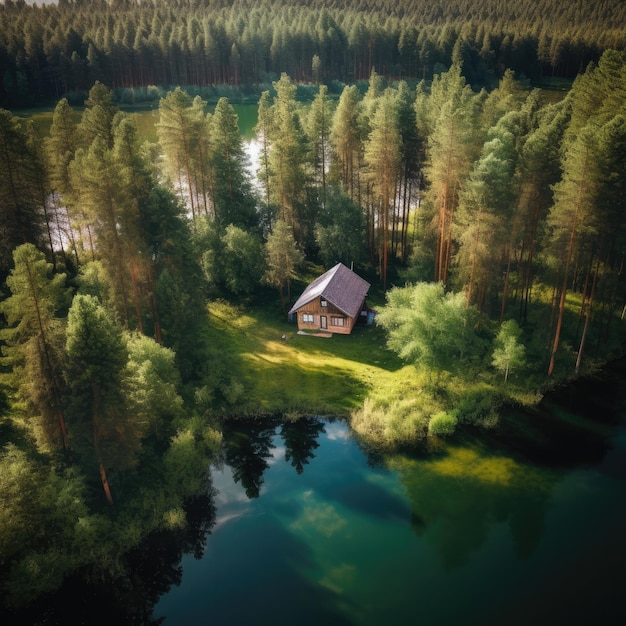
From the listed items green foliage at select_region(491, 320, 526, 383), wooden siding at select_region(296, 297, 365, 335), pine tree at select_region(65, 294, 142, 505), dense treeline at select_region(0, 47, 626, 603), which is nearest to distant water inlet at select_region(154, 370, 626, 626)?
dense treeline at select_region(0, 47, 626, 603)

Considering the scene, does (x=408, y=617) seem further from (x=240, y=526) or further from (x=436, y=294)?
(x=436, y=294)

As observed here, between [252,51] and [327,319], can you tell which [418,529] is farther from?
[252,51]

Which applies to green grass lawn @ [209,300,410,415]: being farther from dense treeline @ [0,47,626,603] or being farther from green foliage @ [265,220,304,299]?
green foliage @ [265,220,304,299]

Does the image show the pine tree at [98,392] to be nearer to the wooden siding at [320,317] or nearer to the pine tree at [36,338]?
the pine tree at [36,338]

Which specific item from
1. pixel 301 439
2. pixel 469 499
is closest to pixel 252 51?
pixel 301 439

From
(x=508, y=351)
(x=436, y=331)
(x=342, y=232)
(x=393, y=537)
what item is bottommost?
(x=393, y=537)

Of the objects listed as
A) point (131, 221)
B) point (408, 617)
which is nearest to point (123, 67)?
point (131, 221)
